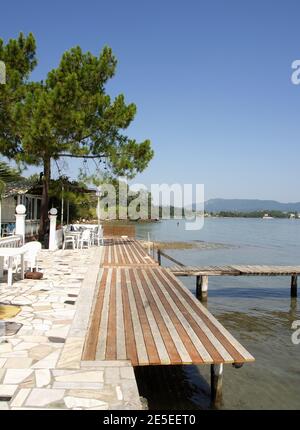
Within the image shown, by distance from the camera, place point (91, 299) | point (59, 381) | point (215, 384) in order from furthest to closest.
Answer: point (91, 299) → point (215, 384) → point (59, 381)

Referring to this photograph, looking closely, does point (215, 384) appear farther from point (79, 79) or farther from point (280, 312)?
point (79, 79)

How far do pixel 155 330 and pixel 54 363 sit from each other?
1.54m

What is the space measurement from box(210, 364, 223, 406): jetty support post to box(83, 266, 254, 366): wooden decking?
38 cm

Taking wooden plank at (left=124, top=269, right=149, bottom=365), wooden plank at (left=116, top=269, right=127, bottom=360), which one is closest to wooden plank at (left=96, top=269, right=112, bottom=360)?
wooden plank at (left=116, top=269, right=127, bottom=360)

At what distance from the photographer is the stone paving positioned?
3160mm

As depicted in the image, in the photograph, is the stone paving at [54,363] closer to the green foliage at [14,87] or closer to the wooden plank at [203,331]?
the wooden plank at [203,331]

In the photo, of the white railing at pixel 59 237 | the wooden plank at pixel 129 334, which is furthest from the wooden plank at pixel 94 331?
the white railing at pixel 59 237

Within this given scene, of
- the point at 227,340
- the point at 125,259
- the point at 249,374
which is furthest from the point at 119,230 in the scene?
the point at 227,340

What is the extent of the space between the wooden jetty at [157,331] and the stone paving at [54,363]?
8.8 inches

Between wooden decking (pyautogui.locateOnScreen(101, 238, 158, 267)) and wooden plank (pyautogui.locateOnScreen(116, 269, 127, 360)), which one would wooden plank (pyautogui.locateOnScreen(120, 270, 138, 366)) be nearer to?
wooden plank (pyautogui.locateOnScreen(116, 269, 127, 360))

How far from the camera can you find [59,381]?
11.5 ft

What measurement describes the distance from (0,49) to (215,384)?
1372 cm

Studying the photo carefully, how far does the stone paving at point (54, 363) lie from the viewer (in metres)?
3.16
